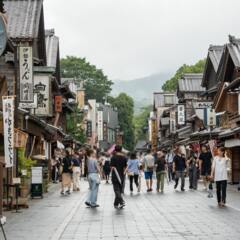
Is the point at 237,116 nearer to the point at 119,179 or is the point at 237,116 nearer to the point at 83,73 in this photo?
the point at 119,179

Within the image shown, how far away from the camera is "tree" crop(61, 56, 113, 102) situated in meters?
102

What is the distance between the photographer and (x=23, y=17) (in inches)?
1348

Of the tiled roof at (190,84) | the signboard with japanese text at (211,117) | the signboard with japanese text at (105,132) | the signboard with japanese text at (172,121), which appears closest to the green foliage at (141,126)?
the signboard with japanese text at (105,132)

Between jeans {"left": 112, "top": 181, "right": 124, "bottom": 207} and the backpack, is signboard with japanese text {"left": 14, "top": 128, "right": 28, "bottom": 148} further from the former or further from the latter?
the backpack

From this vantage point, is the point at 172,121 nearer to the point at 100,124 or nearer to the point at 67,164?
the point at 100,124

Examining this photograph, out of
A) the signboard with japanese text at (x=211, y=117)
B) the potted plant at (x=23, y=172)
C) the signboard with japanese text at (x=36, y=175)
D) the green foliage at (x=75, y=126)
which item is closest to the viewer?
the potted plant at (x=23, y=172)

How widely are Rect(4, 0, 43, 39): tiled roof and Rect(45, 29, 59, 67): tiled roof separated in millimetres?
7729

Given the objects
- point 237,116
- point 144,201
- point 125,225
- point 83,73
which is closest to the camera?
point 125,225

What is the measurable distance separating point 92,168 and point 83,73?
85.0 metres

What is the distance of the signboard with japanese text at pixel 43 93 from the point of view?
32156mm

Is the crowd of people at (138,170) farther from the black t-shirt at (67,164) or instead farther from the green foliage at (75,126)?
the green foliage at (75,126)

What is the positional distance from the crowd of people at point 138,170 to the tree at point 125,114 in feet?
Result: 251

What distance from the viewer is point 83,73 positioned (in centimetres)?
10531

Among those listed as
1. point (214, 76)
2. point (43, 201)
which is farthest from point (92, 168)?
point (214, 76)
